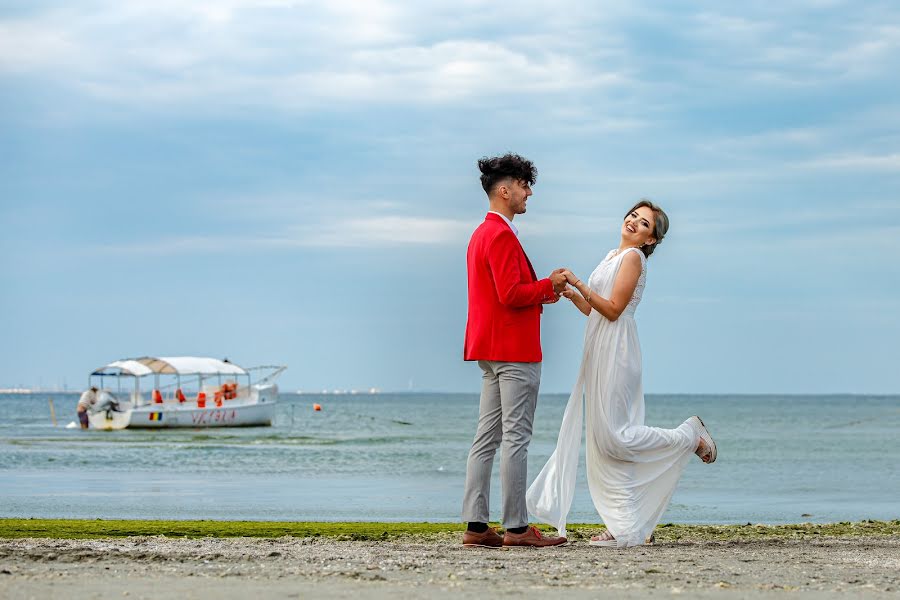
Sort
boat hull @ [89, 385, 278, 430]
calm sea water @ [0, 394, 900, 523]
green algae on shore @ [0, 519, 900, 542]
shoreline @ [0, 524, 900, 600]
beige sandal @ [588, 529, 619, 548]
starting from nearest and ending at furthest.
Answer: shoreline @ [0, 524, 900, 600] → beige sandal @ [588, 529, 619, 548] → green algae on shore @ [0, 519, 900, 542] → calm sea water @ [0, 394, 900, 523] → boat hull @ [89, 385, 278, 430]

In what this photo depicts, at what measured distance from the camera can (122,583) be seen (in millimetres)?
4711

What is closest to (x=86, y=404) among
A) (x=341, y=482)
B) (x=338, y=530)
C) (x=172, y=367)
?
(x=172, y=367)

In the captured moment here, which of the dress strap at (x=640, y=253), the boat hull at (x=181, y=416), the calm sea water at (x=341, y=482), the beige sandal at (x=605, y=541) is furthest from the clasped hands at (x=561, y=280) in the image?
the boat hull at (x=181, y=416)

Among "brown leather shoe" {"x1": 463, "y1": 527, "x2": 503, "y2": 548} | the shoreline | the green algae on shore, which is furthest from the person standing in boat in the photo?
"brown leather shoe" {"x1": 463, "y1": 527, "x2": 503, "y2": 548}

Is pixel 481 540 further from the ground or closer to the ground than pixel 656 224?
closer to the ground

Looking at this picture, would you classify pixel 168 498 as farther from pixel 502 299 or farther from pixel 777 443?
pixel 777 443

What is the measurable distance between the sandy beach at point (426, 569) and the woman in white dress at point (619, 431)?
0.26 meters

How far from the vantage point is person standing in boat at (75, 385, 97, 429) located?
44.2m

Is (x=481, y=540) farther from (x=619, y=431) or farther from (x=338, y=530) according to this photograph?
(x=338, y=530)

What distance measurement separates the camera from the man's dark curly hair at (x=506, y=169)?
21.7 feet

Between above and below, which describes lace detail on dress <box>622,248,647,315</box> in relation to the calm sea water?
above

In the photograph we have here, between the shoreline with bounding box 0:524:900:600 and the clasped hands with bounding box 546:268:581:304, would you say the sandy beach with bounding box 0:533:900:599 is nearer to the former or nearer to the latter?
the shoreline with bounding box 0:524:900:600

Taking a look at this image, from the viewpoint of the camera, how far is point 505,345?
6.41 meters

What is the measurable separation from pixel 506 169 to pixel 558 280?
0.73 meters
